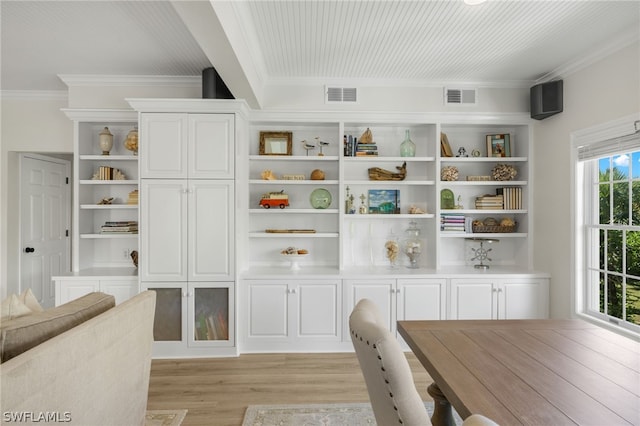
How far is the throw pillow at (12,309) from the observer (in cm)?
149

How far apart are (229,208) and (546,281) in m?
3.19

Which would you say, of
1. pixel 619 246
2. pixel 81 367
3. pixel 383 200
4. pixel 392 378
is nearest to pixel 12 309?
pixel 81 367

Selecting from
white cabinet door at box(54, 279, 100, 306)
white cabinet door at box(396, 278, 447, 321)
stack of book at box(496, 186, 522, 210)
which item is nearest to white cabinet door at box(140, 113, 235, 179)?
white cabinet door at box(54, 279, 100, 306)

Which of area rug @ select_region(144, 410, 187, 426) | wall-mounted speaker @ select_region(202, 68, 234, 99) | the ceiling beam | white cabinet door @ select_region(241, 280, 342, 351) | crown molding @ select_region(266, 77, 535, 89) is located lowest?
area rug @ select_region(144, 410, 187, 426)

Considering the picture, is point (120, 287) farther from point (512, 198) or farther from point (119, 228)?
point (512, 198)

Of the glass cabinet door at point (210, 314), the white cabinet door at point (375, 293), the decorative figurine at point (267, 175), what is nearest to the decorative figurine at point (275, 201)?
the decorative figurine at point (267, 175)

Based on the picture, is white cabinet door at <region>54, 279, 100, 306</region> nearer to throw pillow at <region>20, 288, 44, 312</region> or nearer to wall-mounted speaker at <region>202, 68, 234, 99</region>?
throw pillow at <region>20, 288, 44, 312</region>

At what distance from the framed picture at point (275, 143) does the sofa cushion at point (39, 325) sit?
2334mm

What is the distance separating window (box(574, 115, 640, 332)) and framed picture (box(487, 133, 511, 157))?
742 mm

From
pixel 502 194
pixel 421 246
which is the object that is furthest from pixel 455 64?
pixel 421 246

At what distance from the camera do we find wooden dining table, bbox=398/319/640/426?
100 cm

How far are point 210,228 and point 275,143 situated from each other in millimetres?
1158

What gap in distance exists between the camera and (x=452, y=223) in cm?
374

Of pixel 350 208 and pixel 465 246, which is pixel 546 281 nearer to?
pixel 465 246
